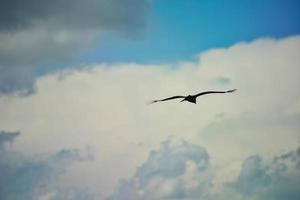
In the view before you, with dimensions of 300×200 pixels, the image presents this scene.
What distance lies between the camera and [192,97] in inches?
5448
